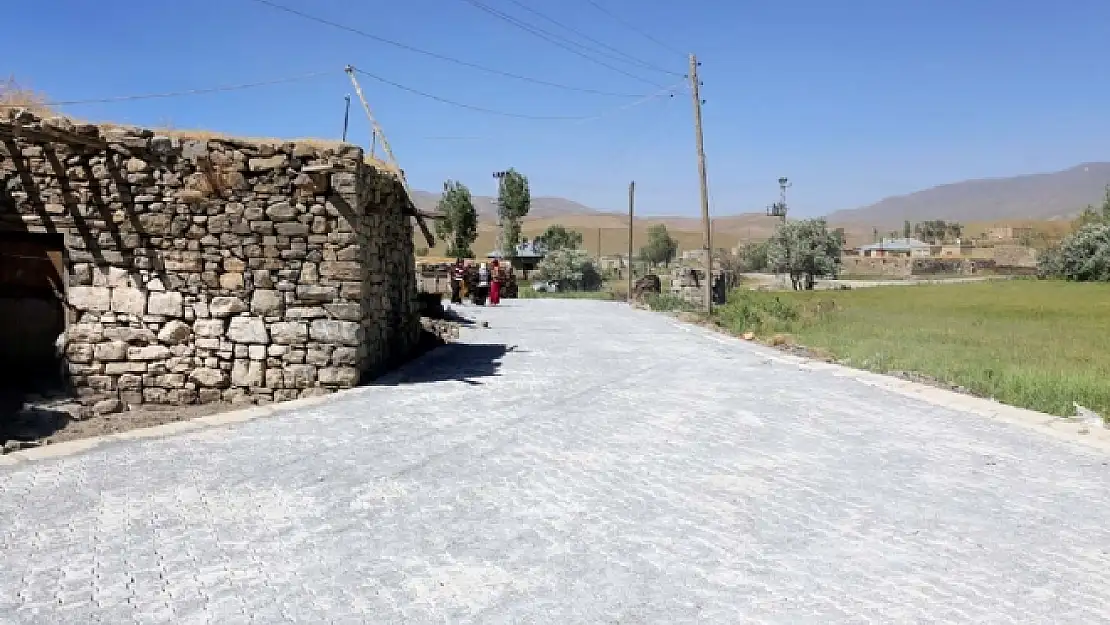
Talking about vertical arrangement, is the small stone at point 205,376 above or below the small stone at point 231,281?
below

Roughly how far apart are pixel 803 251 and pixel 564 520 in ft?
197

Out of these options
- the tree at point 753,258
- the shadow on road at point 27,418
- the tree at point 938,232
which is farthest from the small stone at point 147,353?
the tree at point 938,232

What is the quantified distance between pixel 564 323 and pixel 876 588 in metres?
17.5

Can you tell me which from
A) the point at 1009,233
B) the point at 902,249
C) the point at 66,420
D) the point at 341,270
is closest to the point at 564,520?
the point at 341,270

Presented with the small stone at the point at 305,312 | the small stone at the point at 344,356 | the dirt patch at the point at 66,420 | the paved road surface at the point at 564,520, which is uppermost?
the small stone at the point at 305,312

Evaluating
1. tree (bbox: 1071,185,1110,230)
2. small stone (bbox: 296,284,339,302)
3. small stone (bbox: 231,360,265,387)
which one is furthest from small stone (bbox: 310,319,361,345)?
tree (bbox: 1071,185,1110,230)

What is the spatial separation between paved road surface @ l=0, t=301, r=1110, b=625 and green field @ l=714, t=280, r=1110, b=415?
2.40 metres

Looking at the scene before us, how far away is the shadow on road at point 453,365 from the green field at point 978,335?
654 cm

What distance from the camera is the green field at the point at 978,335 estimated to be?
11.3m

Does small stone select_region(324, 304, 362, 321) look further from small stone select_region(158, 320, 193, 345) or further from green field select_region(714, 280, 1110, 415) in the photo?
green field select_region(714, 280, 1110, 415)

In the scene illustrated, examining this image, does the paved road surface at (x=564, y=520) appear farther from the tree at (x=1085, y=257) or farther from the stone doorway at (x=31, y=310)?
the tree at (x=1085, y=257)

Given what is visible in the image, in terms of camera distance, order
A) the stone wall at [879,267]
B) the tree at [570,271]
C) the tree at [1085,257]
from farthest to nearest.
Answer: the stone wall at [879,267] < the tree at [570,271] < the tree at [1085,257]

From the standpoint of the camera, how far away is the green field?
36.9 ft

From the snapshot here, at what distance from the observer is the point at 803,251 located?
6212cm
